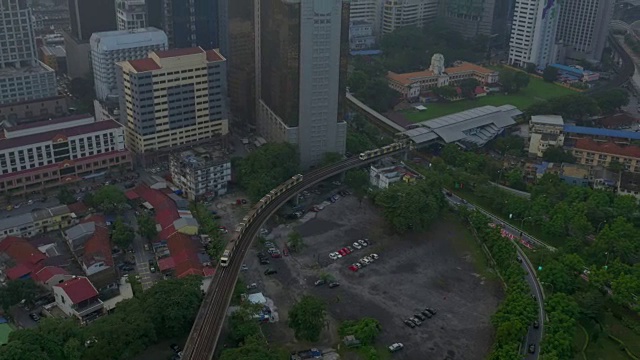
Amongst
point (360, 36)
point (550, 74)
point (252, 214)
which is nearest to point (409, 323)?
point (252, 214)

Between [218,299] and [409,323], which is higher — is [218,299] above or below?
above

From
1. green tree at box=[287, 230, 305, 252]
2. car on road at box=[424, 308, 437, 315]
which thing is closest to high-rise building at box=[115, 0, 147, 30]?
green tree at box=[287, 230, 305, 252]

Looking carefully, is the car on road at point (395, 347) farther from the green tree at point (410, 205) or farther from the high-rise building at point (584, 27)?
the high-rise building at point (584, 27)

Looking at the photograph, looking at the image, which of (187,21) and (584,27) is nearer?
(187,21)

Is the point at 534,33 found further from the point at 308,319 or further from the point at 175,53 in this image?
the point at 308,319

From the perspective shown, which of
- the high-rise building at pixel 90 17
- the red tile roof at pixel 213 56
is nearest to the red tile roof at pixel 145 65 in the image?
the red tile roof at pixel 213 56

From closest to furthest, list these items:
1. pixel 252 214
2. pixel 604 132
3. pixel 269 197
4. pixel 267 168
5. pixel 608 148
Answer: pixel 252 214 < pixel 269 197 < pixel 267 168 < pixel 608 148 < pixel 604 132
